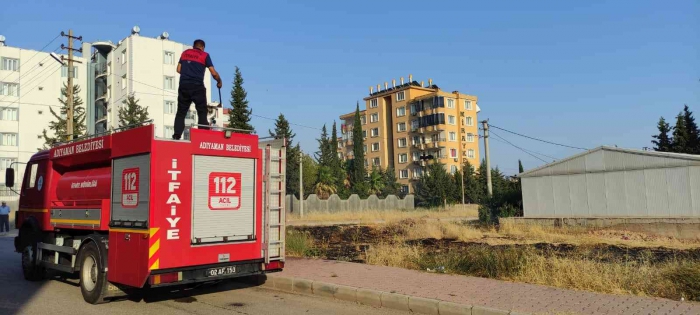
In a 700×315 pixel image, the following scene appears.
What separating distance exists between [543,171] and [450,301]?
21418mm

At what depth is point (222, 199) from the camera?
840 centimetres

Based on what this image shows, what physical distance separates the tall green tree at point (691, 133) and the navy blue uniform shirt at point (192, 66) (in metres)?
43.2

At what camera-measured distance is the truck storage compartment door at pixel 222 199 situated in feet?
26.5

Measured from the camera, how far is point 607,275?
8.44m

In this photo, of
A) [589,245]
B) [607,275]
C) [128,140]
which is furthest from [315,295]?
[589,245]

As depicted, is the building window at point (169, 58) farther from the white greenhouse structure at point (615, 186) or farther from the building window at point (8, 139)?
the white greenhouse structure at point (615, 186)

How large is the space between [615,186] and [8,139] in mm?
62686

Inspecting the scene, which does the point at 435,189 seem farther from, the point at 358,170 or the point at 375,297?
the point at 375,297

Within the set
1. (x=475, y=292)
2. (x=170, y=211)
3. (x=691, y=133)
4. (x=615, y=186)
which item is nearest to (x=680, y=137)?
(x=691, y=133)

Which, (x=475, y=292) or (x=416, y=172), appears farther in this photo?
(x=416, y=172)

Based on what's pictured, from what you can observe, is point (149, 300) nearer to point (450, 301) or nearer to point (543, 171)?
point (450, 301)

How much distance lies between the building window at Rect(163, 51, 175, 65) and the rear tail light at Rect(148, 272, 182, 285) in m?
55.9

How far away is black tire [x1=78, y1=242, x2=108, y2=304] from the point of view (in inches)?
326

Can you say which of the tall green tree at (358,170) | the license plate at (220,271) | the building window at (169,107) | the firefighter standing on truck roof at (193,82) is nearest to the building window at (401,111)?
the tall green tree at (358,170)
